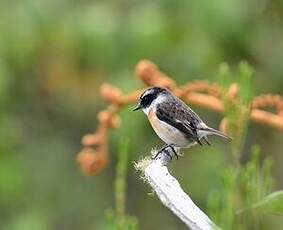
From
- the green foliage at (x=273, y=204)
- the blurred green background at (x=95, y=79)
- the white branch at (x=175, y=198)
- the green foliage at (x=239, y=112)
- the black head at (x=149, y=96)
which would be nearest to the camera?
the white branch at (x=175, y=198)

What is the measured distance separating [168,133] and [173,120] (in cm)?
4

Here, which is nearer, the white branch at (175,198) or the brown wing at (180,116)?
the white branch at (175,198)

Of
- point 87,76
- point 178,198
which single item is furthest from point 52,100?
point 178,198

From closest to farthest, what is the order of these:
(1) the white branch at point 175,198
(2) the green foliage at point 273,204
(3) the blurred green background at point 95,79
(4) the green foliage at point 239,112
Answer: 1. (1) the white branch at point 175,198
2. (2) the green foliage at point 273,204
3. (4) the green foliage at point 239,112
4. (3) the blurred green background at point 95,79

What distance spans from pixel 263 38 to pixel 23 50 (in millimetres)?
1169

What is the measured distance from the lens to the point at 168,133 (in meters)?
3.04

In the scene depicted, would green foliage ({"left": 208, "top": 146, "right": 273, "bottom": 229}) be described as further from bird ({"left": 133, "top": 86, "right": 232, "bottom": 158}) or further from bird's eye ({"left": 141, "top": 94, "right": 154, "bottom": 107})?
bird's eye ({"left": 141, "top": 94, "right": 154, "bottom": 107})

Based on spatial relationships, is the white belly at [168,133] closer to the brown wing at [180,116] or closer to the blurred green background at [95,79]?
the brown wing at [180,116]

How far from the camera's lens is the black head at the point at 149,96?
9.55 ft

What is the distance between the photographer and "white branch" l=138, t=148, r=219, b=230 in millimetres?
1866

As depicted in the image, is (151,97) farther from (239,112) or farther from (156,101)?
A: (239,112)

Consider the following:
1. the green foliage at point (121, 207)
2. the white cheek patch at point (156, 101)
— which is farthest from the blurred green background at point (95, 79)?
the green foliage at point (121, 207)

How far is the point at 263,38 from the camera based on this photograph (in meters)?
5.37

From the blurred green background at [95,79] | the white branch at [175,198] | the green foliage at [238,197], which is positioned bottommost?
the white branch at [175,198]
